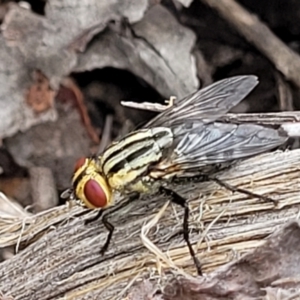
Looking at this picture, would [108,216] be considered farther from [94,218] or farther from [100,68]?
[100,68]

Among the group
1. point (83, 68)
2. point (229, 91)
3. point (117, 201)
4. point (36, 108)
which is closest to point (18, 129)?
point (36, 108)

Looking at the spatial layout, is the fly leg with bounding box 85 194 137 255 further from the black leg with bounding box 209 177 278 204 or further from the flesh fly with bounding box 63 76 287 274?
the black leg with bounding box 209 177 278 204

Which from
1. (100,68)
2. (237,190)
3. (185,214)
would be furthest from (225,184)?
(100,68)

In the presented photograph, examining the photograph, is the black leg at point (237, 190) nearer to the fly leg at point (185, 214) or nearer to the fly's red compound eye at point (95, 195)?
the fly leg at point (185, 214)

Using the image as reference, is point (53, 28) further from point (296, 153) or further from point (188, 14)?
point (296, 153)

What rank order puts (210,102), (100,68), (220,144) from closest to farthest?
(220,144) < (210,102) < (100,68)

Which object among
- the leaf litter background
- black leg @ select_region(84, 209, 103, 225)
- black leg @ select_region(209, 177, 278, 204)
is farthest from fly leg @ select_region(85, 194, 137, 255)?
the leaf litter background

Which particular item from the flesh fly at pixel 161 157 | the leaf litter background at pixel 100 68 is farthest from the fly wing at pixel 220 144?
the leaf litter background at pixel 100 68
